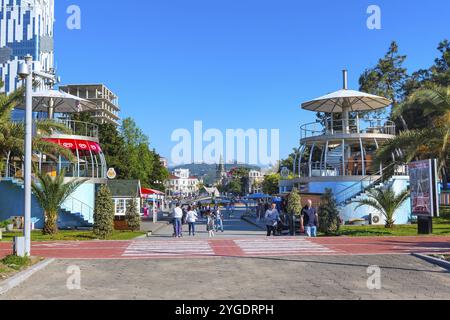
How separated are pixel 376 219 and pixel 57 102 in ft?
75.6

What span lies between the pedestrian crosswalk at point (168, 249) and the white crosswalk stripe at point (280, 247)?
1.31m

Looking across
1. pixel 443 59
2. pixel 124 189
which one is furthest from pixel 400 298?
pixel 443 59

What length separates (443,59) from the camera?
57.9m

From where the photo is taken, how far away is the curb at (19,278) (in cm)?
955

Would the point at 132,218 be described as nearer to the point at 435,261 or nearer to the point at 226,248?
the point at 226,248

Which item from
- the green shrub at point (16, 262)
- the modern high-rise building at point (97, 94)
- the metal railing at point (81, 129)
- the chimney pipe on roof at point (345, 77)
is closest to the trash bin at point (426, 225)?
the green shrub at point (16, 262)

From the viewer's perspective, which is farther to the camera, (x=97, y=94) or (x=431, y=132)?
(x=97, y=94)

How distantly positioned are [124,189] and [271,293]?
36.2 metres

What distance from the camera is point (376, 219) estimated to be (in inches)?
1206

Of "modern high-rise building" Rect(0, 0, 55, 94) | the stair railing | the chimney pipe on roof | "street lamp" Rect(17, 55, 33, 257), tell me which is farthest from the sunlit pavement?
"modern high-rise building" Rect(0, 0, 55, 94)

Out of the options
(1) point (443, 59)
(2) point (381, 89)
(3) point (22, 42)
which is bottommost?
(2) point (381, 89)

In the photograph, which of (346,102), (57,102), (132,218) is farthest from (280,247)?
(57,102)

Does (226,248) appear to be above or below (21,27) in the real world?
below
